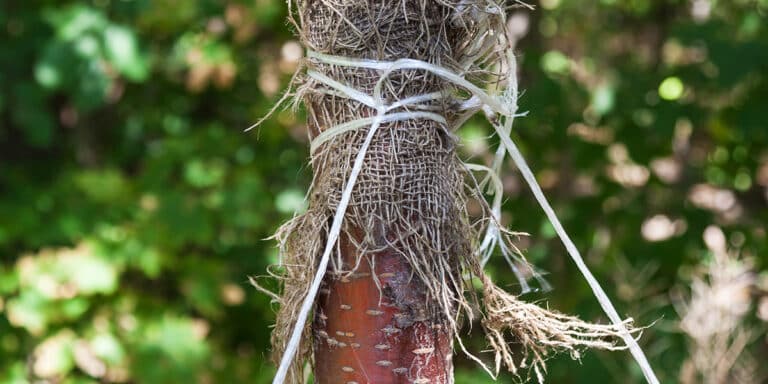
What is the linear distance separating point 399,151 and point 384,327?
7.5 inches

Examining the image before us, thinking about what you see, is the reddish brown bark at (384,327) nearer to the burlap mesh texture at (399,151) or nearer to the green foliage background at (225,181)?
the burlap mesh texture at (399,151)

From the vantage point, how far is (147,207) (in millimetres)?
2764

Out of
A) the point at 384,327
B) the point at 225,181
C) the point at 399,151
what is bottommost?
the point at 384,327

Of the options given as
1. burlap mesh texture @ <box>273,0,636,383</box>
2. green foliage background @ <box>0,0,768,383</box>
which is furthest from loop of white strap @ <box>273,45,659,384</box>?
green foliage background @ <box>0,0,768,383</box>

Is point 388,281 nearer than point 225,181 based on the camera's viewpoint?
Yes

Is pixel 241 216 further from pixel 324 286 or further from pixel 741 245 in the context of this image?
Result: pixel 324 286

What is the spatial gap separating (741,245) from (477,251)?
193cm

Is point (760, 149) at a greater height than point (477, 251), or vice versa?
point (760, 149)

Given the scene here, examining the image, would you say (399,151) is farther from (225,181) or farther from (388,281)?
(225,181)

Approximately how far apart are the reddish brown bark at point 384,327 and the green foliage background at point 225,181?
1.20m

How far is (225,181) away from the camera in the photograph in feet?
9.00

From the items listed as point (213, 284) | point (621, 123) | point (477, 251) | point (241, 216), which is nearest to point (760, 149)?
point (621, 123)

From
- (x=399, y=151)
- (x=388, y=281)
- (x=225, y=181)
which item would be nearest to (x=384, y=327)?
(x=388, y=281)

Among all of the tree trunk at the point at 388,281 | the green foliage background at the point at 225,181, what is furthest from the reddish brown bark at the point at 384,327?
the green foliage background at the point at 225,181
